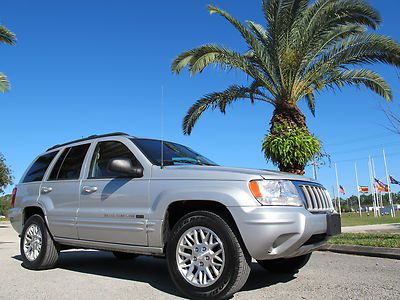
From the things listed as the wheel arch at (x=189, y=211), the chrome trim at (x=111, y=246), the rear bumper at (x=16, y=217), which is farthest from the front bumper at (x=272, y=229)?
the rear bumper at (x=16, y=217)

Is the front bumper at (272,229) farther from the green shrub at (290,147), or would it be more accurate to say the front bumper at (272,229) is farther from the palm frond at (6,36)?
the palm frond at (6,36)

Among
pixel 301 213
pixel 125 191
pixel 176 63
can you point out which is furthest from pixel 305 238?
pixel 176 63

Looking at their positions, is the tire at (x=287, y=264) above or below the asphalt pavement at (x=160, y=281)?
above

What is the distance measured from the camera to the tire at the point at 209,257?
425cm

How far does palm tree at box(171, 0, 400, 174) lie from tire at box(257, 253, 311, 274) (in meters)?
7.47

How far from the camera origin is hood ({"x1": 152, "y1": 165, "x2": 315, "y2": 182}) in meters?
4.51

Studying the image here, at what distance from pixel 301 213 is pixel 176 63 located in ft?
37.0

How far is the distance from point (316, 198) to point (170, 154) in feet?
6.45

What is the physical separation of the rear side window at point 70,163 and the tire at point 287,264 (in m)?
2.97

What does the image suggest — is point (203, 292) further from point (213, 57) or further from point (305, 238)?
point (213, 57)

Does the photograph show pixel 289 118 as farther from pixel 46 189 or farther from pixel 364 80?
pixel 46 189

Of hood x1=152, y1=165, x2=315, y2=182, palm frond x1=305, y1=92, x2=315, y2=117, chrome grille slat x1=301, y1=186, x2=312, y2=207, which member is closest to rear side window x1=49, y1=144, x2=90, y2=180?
hood x1=152, y1=165, x2=315, y2=182

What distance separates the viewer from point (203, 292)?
14.3ft

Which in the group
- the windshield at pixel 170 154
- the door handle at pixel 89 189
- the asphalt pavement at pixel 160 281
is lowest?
the asphalt pavement at pixel 160 281
